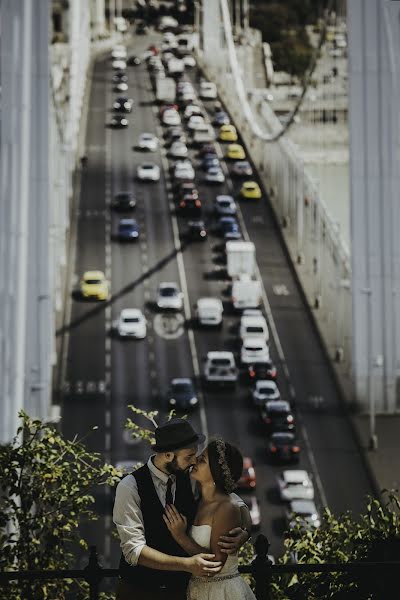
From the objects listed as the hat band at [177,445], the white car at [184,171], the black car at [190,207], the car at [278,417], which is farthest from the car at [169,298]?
the hat band at [177,445]

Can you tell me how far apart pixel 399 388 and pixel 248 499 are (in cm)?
1562

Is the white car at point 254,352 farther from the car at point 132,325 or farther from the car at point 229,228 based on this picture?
the car at point 229,228

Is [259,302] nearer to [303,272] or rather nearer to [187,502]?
[303,272]

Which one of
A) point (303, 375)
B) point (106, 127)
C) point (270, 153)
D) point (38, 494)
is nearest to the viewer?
point (38, 494)

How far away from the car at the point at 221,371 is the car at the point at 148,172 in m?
→ 49.2

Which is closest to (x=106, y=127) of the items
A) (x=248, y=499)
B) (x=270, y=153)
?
(x=270, y=153)

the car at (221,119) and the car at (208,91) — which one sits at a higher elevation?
the car at (221,119)

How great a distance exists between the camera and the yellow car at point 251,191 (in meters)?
130

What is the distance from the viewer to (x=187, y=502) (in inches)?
568

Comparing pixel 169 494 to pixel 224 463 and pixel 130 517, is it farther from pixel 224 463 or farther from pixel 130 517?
pixel 224 463

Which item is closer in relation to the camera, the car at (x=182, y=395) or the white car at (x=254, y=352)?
the car at (x=182, y=395)

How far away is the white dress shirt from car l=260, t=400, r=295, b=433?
67.8 metres

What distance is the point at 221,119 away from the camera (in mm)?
166000

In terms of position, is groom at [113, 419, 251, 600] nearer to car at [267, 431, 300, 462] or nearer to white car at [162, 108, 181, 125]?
car at [267, 431, 300, 462]
